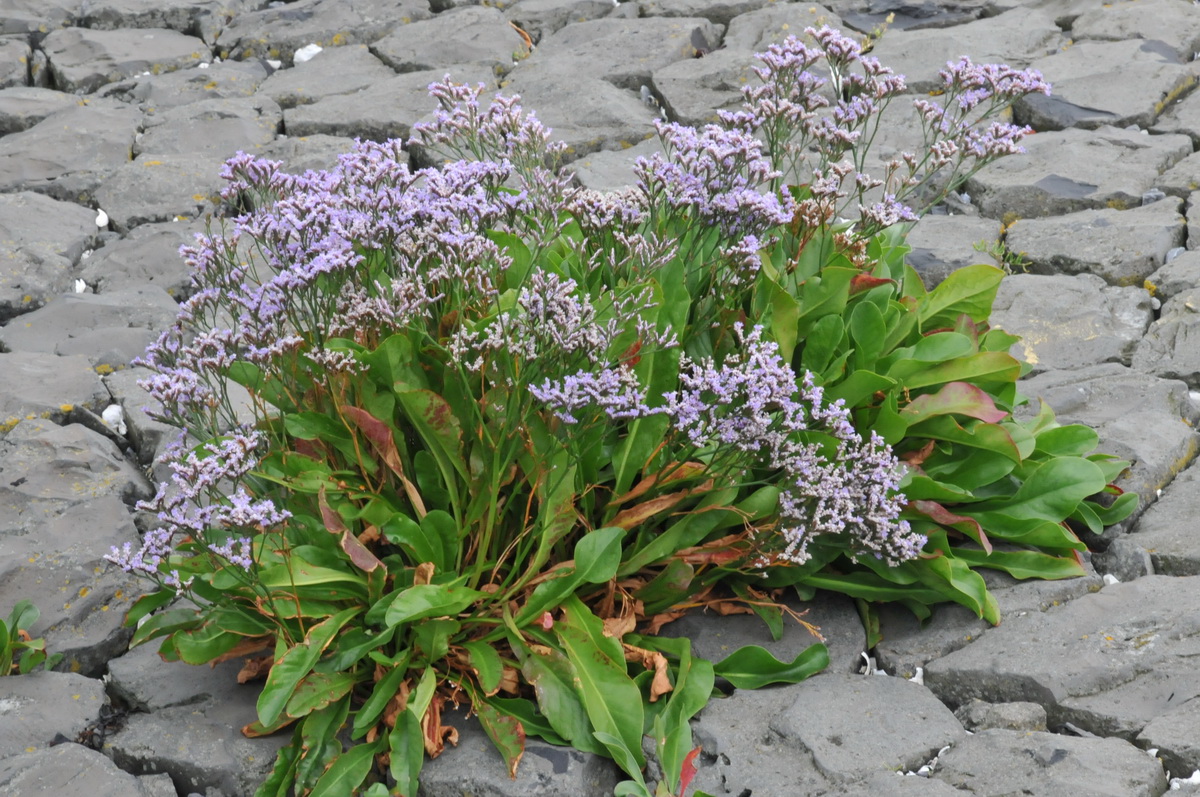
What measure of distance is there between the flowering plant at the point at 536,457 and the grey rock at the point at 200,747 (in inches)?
2.3

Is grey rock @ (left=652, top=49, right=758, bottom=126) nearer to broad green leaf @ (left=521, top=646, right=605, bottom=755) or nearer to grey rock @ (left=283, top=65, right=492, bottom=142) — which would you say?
grey rock @ (left=283, top=65, right=492, bottom=142)

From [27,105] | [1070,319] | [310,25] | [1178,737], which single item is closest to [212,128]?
[27,105]

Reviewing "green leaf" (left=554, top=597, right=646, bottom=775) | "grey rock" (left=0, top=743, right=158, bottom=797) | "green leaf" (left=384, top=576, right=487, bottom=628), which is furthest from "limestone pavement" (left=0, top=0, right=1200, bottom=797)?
"green leaf" (left=384, top=576, right=487, bottom=628)

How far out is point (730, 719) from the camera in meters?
2.54

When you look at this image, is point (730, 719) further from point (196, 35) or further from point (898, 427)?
point (196, 35)

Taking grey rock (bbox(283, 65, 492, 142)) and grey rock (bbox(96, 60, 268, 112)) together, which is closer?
grey rock (bbox(283, 65, 492, 142))

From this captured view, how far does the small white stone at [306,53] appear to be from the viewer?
6.12 m

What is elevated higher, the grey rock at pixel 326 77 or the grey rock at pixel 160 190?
the grey rock at pixel 326 77

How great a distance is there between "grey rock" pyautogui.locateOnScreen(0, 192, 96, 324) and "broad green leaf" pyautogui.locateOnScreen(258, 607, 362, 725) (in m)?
2.55

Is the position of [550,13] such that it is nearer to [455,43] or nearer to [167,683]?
[455,43]

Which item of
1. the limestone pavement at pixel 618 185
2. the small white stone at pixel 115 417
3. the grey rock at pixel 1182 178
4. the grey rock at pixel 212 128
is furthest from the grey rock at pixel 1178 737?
the grey rock at pixel 212 128

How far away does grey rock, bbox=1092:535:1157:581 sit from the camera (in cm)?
293

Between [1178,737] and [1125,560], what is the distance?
0.76 m

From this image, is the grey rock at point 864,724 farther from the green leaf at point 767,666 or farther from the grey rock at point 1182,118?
the grey rock at point 1182,118
